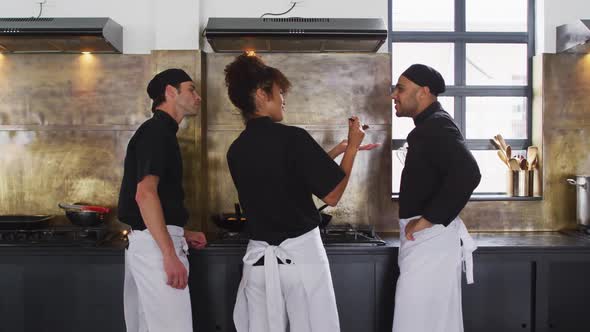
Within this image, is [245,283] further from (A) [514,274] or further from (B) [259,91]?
(A) [514,274]

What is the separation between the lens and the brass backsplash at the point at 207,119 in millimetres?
3402

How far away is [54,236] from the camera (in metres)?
3.00

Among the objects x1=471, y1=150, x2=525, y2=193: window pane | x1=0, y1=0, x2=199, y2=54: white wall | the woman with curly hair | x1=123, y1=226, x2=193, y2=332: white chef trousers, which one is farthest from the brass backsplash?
the woman with curly hair

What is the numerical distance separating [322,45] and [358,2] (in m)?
0.58

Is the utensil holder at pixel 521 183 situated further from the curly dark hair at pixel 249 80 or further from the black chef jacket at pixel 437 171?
the curly dark hair at pixel 249 80

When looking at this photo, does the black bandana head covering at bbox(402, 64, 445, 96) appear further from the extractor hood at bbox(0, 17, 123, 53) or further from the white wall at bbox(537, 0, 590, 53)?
the extractor hood at bbox(0, 17, 123, 53)

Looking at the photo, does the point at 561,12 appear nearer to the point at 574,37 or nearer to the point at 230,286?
the point at 574,37

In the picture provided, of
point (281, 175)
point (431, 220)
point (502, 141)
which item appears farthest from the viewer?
point (502, 141)

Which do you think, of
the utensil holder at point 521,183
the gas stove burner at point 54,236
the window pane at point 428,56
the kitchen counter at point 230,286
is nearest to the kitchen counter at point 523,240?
the kitchen counter at point 230,286

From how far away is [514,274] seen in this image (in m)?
2.83

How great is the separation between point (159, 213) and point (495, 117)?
7.77ft

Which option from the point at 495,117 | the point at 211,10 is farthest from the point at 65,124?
the point at 495,117

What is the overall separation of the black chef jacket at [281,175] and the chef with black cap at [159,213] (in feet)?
1.07

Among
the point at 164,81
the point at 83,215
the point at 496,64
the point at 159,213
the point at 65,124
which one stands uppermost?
the point at 496,64
